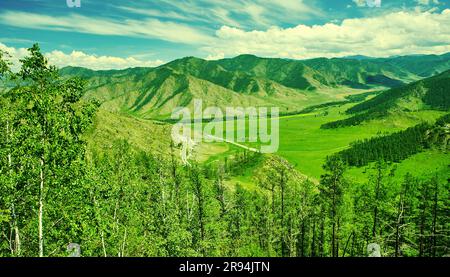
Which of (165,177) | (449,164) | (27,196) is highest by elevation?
(27,196)

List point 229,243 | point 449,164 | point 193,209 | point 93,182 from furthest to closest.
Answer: point 449,164, point 229,243, point 193,209, point 93,182

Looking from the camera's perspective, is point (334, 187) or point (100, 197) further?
point (334, 187)

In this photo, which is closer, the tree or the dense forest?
the dense forest

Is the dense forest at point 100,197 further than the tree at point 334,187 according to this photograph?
No

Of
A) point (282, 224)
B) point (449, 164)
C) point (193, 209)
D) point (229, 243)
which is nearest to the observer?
point (193, 209)

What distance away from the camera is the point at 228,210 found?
62562mm

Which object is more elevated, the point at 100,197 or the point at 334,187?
the point at 100,197
